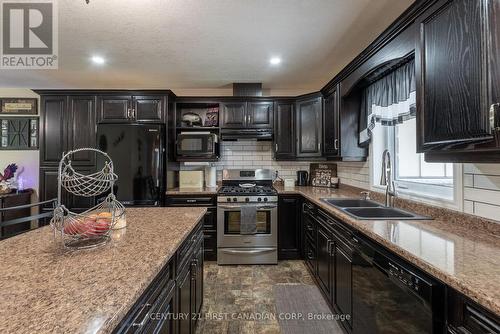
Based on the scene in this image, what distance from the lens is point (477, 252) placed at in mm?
1109

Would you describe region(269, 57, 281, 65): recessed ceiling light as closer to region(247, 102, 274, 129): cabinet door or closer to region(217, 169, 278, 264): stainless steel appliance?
region(247, 102, 274, 129): cabinet door

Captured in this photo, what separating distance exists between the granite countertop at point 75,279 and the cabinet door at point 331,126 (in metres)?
2.21

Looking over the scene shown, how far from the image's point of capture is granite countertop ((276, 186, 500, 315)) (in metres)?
0.84

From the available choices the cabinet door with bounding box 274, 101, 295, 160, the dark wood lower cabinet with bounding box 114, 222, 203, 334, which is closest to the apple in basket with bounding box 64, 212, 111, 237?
the dark wood lower cabinet with bounding box 114, 222, 203, 334

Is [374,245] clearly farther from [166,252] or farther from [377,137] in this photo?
[377,137]

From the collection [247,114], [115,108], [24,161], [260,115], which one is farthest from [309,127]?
[24,161]

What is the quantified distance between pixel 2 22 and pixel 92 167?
1.76 metres

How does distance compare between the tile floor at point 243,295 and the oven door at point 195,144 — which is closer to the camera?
the tile floor at point 243,295

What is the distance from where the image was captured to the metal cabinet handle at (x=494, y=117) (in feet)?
3.14

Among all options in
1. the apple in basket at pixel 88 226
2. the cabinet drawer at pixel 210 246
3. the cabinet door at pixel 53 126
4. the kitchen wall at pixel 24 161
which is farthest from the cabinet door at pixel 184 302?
the kitchen wall at pixel 24 161

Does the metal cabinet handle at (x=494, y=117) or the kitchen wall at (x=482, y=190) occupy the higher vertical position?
the metal cabinet handle at (x=494, y=117)

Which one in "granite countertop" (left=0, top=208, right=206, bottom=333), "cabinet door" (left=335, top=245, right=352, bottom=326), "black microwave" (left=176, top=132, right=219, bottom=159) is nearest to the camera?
"granite countertop" (left=0, top=208, right=206, bottom=333)

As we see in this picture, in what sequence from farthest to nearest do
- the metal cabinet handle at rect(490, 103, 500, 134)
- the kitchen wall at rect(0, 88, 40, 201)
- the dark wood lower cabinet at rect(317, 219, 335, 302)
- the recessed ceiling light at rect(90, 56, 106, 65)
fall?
the kitchen wall at rect(0, 88, 40, 201) → the recessed ceiling light at rect(90, 56, 106, 65) → the dark wood lower cabinet at rect(317, 219, 335, 302) → the metal cabinet handle at rect(490, 103, 500, 134)

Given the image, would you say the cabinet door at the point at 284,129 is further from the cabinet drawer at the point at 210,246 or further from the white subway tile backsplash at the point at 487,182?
the white subway tile backsplash at the point at 487,182
